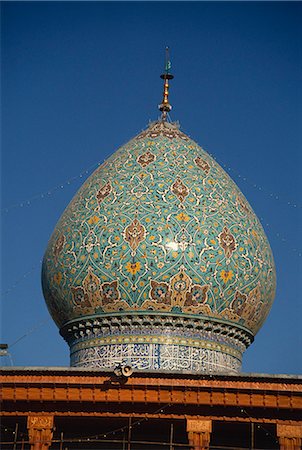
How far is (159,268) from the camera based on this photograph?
14539 millimetres

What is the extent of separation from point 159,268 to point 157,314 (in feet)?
1.94

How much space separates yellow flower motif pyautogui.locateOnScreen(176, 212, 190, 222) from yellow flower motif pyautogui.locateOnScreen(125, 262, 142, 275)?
2.75 ft

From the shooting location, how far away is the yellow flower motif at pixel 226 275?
14.8 m

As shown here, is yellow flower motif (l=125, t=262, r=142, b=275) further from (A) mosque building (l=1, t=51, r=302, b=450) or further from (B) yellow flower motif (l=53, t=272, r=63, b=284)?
(B) yellow flower motif (l=53, t=272, r=63, b=284)

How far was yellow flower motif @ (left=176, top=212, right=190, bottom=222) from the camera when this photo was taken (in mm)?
14898

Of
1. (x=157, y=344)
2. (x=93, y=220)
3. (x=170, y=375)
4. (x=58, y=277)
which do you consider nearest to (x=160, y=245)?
(x=93, y=220)

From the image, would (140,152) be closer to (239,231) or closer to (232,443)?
(239,231)

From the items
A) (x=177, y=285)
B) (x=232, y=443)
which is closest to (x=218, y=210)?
(x=177, y=285)

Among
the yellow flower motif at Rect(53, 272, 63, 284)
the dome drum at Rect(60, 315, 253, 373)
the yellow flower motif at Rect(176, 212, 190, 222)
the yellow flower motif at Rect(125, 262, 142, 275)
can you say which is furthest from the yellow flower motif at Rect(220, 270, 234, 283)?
the yellow flower motif at Rect(53, 272, 63, 284)

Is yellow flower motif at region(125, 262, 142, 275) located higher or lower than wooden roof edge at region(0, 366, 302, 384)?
higher

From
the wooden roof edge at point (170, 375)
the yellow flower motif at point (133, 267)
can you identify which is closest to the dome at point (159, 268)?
the yellow flower motif at point (133, 267)

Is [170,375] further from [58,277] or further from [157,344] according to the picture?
[58,277]

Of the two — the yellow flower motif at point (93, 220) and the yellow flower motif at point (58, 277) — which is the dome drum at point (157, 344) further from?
the yellow flower motif at point (93, 220)

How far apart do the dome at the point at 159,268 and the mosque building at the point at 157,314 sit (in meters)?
0.02
